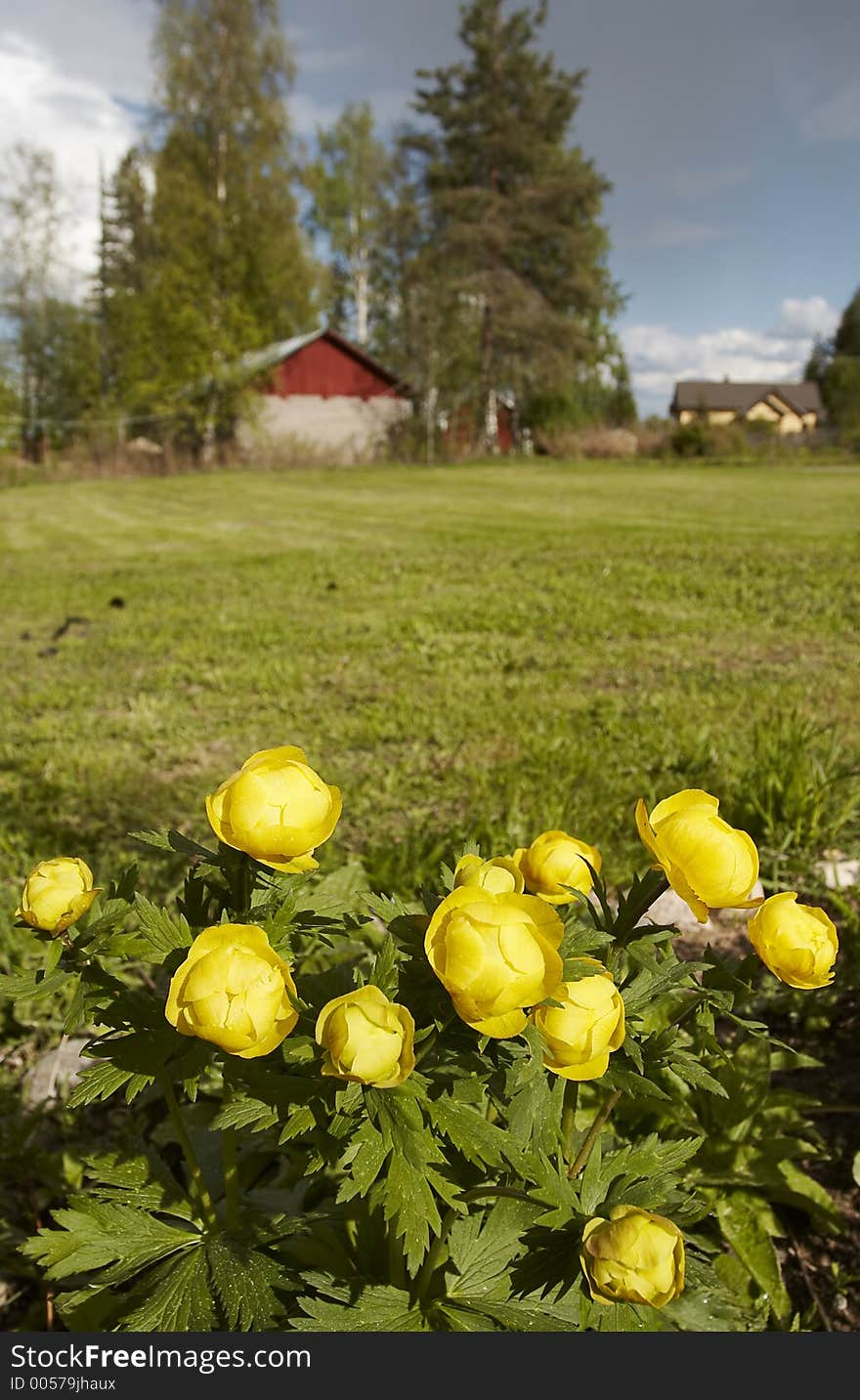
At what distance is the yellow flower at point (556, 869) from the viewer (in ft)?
2.82

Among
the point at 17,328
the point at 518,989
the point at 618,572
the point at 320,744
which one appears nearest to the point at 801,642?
the point at 618,572

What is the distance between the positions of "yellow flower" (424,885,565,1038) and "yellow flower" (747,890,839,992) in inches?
8.0

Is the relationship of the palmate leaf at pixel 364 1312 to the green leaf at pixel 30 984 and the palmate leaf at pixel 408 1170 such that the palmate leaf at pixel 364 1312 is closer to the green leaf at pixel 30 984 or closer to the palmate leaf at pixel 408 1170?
the palmate leaf at pixel 408 1170

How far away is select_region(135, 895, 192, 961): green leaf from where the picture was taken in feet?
2.55

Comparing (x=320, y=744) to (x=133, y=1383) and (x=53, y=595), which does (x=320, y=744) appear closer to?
(x=133, y=1383)

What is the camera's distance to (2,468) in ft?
59.7

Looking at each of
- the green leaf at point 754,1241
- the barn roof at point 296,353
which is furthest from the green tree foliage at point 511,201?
the green leaf at point 754,1241

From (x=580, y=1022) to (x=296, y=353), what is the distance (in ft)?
79.5

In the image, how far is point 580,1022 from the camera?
27.2 inches

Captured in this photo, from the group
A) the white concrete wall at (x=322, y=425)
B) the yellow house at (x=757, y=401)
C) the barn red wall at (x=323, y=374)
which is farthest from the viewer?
the yellow house at (x=757, y=401)

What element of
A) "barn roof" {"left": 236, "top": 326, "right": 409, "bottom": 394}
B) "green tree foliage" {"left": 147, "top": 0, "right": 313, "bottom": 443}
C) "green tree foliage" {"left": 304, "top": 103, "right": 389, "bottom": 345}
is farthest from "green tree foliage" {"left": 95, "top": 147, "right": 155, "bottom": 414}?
"green tree foliage" {"left": 304, "top": 103, "right": 389, "bottom": 345}

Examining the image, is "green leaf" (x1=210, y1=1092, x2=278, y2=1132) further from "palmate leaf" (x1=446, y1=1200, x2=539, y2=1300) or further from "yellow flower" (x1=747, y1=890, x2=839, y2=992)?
"yellow flower" (x1=747, y1=890, x2=839, y2=992)

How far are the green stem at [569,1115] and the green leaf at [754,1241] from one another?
44cm

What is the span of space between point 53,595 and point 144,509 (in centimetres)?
622
